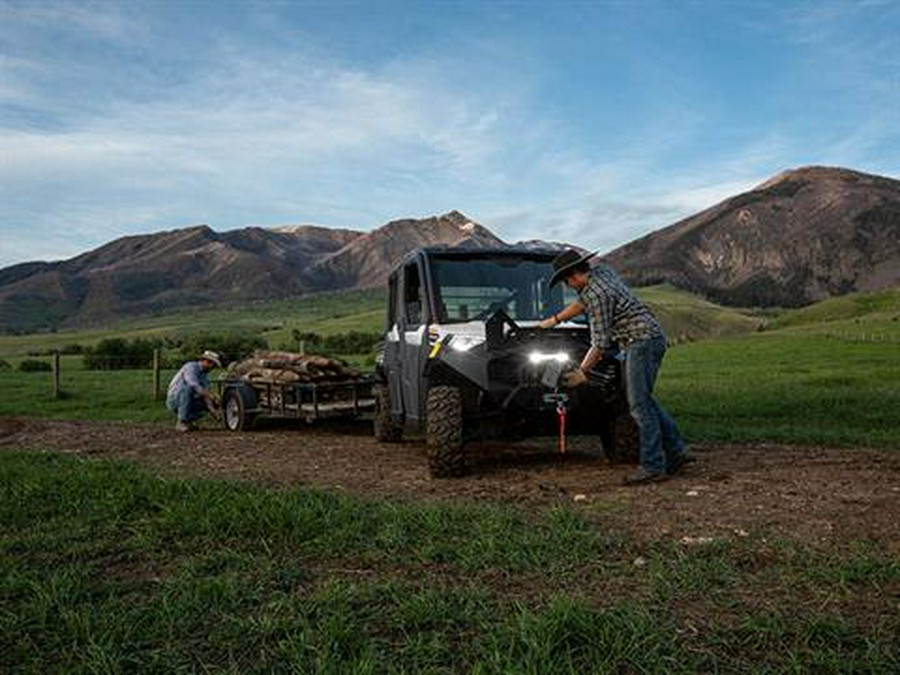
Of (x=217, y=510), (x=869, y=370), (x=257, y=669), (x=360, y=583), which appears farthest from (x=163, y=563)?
(x=869, y=370)

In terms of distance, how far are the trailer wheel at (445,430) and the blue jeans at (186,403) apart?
7256mm

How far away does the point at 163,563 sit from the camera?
15.1ft

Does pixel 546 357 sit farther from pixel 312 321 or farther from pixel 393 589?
pixel 312 321

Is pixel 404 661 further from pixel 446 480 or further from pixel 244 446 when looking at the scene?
pixel 244 446

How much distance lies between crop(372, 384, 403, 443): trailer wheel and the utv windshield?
289cm

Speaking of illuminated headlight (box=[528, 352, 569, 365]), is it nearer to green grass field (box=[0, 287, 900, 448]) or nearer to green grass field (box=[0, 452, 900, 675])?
green grass field (box=[0, 452, 900, 675])

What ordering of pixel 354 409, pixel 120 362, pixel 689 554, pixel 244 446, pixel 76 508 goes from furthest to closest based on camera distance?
1. pixel 120 362
2. pixel 354 409
3. pixel 244 446
4. pixel 76 508
5. pixel 689 554

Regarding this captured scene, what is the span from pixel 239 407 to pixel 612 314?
8081 mm

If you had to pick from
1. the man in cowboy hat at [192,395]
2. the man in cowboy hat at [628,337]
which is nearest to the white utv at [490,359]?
the man in cowboy hat at [628,337]

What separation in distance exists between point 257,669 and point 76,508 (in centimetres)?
368

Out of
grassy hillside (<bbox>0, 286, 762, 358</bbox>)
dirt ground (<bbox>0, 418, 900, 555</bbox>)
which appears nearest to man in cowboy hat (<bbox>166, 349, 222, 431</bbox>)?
dirt ground (<bbox>0, 418, 900, 555</bbox>)

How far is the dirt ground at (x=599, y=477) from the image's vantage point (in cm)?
523

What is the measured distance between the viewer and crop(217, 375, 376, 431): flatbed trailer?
1184 cm

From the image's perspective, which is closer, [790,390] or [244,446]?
[244,446]
